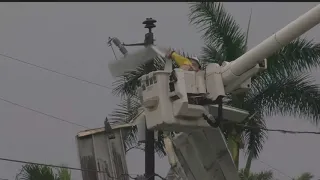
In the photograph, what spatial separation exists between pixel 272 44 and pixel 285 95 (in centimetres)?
758

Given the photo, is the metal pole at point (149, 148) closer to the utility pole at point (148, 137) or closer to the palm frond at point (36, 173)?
the utility pole at point (148, 137)

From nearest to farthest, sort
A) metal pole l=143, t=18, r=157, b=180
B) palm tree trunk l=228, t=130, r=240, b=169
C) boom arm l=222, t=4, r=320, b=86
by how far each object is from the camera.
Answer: boom arm l=222, t=4, r=320, b=86, metal pole l=143, t=18, r=157, b=180, palm tree trunk l=228, t=130, r=240, b=169

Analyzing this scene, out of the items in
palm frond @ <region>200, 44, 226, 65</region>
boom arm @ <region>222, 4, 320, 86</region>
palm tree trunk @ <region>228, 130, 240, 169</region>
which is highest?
palm frond @ <region>200, 44, 226, 65</region>

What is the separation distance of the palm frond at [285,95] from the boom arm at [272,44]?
22.3 feet

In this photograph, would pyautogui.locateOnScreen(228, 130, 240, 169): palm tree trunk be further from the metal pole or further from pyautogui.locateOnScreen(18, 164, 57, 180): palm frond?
pyautogui.locateOnScreen(18, 164, 57, 180): palm frond

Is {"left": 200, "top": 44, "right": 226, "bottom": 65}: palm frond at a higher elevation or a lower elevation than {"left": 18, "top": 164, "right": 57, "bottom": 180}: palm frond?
higher

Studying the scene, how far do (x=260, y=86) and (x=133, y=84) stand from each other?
9.73 ft

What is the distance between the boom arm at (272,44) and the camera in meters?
8.66

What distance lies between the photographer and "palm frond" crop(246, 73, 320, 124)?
53.8 feet

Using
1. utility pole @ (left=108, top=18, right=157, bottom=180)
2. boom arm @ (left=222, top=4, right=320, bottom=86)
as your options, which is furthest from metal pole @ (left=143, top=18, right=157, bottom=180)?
boom arm @ (left=222, top=4, right=320, bottom=86)

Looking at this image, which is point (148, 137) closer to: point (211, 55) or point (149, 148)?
point (149, 148)

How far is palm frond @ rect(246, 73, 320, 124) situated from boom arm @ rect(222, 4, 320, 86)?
6.78 metres

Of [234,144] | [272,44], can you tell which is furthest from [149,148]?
[272,44]

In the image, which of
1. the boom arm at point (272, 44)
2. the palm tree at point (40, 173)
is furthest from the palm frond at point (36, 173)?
the boom arm at point (272, 44)
